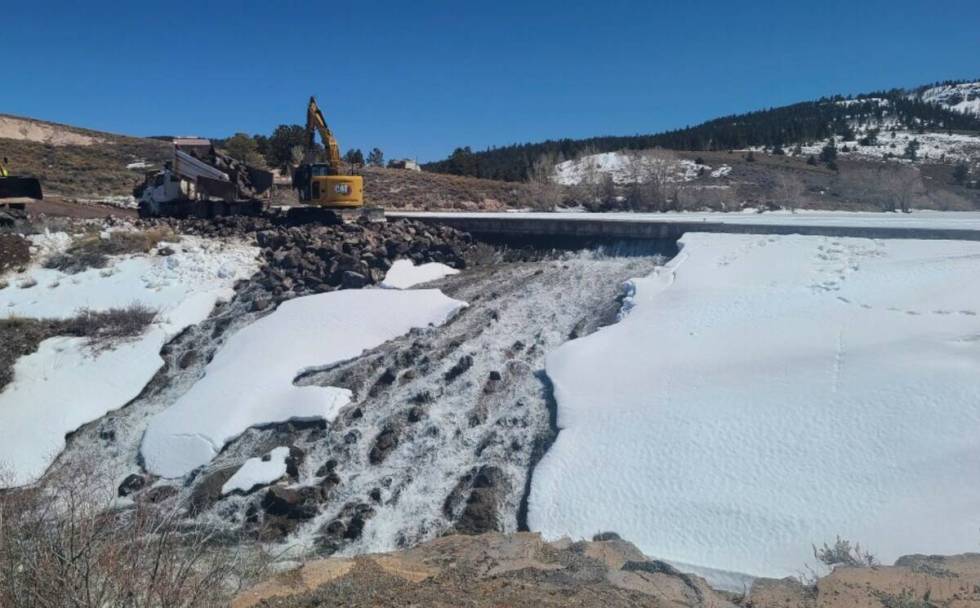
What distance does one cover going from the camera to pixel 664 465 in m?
9.48

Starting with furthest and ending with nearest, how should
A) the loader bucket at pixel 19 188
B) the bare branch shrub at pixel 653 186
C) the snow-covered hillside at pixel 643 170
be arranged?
the snow-covered hillside at pixel 643 170
the bare branch shrub at pixel 653 186
the loader bucket at pixel 19 188

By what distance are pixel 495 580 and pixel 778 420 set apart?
5.25m

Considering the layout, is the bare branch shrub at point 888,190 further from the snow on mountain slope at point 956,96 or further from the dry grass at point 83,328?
the snow on mountain slope at point 956,96

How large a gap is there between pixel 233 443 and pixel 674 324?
757cm

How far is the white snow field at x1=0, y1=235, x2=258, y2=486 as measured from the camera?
12523mm

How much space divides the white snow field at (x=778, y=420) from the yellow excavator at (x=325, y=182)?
11547mm

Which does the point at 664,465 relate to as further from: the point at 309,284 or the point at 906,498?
the point at 309,284

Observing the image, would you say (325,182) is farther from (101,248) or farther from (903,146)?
(903,146)

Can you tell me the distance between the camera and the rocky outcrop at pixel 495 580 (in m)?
5.65

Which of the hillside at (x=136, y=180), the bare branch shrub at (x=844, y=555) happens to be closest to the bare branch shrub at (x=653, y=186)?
the hillside at (x=136, y=180)

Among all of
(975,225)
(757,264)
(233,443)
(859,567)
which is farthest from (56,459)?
(975,225)

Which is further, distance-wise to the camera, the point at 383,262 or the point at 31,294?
the point at 383,262

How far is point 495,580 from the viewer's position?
20.4 ft

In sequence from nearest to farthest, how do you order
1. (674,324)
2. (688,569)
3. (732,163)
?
1. (688,569)
2. (674,324)
3. (732,163)
